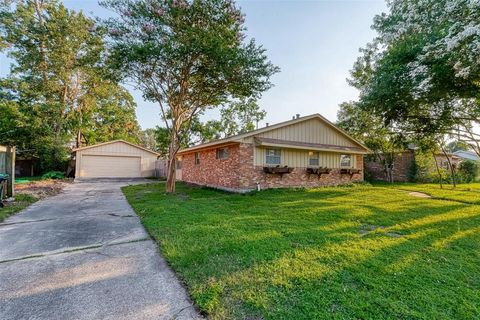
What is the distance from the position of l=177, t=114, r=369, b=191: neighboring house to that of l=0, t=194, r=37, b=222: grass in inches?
279

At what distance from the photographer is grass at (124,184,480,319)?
218cm

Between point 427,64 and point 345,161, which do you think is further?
point 345,161

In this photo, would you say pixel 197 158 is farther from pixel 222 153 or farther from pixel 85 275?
pixel 85 275

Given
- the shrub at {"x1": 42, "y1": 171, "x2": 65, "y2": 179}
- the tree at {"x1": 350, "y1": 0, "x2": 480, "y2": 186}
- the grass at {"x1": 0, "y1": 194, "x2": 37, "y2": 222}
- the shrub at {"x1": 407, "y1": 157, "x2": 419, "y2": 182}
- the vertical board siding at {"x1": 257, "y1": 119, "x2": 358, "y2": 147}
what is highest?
the tree at {"x1": 350, "y1": 0, "x2": 480, "y2": 186}

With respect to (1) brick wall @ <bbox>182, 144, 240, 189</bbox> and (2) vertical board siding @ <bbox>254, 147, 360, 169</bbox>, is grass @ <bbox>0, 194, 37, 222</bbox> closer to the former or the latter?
(1) brick wall @ <bbox>182, 144, 240, 189</bbox>

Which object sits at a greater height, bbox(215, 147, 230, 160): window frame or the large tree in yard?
the large tree in yard

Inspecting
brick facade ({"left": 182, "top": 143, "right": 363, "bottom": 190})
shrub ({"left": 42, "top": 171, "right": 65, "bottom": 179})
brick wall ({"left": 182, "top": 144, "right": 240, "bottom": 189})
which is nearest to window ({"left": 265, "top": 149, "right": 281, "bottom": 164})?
brick facade ({"left": 182, "top": 143, "right": 363, "bottom": 190})

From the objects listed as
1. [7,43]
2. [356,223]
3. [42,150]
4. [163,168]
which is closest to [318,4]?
[356,223]

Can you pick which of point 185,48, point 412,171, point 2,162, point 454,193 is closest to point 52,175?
point 2,162

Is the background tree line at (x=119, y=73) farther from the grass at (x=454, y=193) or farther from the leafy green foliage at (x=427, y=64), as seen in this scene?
the grass at (x=454, y=193)

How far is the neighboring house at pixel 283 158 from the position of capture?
394 inches

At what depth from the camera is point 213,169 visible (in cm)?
1209

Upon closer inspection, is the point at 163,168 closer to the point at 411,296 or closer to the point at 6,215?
the point at 6,215

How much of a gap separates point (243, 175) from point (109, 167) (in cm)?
1422
